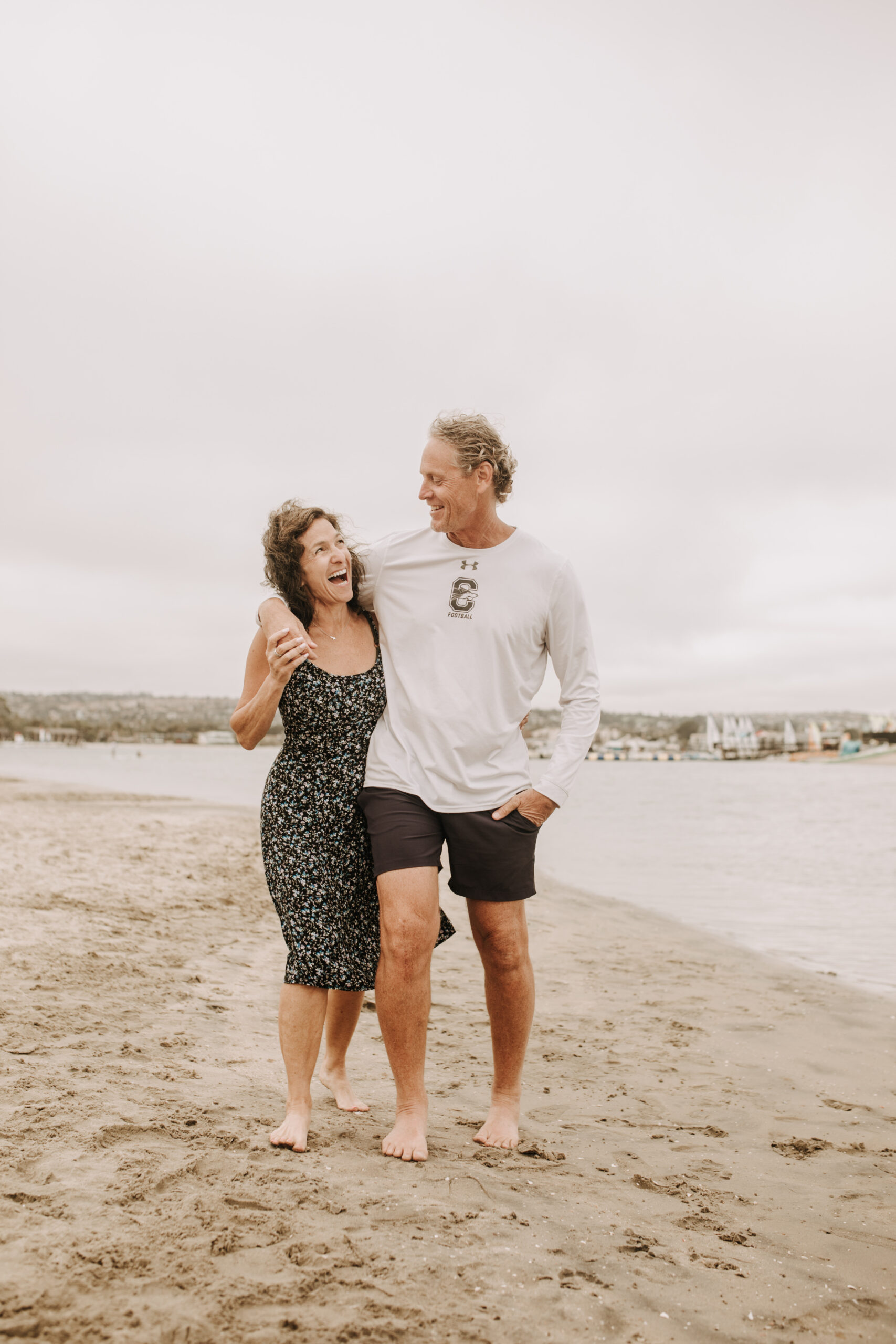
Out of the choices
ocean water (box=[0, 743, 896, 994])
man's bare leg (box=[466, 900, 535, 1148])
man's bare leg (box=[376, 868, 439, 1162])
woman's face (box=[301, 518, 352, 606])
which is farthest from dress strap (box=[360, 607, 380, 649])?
ocean water (box=[0, 743, 896, 994])

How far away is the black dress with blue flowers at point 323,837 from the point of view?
318 cm

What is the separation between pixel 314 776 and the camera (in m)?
3.27

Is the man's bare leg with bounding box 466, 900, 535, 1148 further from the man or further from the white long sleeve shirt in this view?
the white long sleeve shirt

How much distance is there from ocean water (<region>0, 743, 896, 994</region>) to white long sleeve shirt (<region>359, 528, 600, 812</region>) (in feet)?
16.0

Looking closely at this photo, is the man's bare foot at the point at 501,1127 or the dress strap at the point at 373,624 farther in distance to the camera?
the dress strap at the point at 373,624

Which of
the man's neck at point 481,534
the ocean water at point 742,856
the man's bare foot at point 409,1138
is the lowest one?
the ocean water at point 742,856

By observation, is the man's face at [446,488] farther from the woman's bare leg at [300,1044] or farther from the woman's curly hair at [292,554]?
the woman's bare leg at [300,1044]

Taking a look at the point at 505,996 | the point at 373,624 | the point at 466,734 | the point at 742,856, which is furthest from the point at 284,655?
the point at 742,856

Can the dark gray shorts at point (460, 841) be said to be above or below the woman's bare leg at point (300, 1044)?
above

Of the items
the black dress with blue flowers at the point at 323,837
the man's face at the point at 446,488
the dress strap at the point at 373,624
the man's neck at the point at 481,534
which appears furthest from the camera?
the dress strap at the point at 373,624

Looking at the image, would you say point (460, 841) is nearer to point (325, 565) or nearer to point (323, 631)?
point (323, 631)

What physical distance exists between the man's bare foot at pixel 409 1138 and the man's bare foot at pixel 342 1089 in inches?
14.8

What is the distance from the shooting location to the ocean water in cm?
959

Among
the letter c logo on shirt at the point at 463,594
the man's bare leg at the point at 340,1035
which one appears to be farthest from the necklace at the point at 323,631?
the man's bare leg at the point at 340,1035
